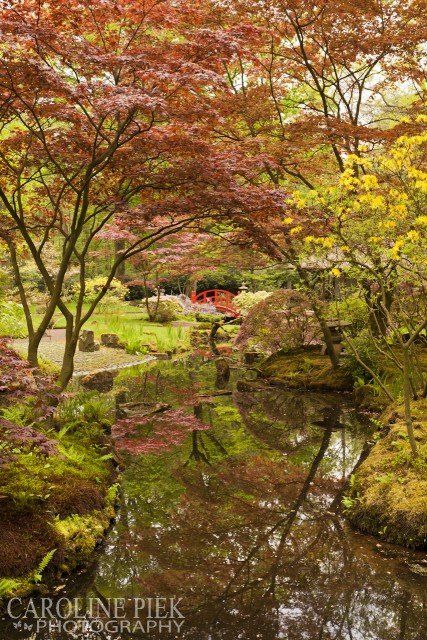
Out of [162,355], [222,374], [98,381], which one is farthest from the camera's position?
[162,355]

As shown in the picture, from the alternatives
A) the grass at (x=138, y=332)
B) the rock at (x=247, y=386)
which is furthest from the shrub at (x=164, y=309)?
the rock at (x=247, y=386)

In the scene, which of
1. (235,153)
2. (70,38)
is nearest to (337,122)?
(235,153)

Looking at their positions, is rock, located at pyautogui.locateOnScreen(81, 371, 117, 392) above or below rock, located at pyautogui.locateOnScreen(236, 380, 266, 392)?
above

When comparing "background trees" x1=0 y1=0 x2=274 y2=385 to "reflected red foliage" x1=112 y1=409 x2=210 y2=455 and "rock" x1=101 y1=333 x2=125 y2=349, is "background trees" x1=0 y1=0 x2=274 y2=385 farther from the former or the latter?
"rock" x1=101 y1=333 x2=125 y2=349

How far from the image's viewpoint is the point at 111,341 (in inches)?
588

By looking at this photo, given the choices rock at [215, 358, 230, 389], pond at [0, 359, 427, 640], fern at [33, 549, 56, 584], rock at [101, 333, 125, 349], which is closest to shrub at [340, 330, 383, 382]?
rock at [215, 358, 230, 389]

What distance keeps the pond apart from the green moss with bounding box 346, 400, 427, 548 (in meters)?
0.15

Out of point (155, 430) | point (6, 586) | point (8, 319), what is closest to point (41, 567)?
point (6, 586)

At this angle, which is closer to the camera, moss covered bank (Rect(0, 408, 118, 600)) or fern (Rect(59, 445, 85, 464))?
moss covered bank (Rect(0, 408, 118, 600))

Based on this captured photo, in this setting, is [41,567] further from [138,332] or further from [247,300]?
[247,300]

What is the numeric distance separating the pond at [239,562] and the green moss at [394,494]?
151 mm

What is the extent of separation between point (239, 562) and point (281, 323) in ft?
25.2

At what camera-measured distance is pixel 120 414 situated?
8.51 m

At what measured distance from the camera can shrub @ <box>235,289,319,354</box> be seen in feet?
36.8
